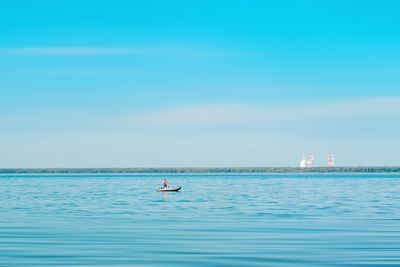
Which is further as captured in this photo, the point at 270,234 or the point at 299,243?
the point at 270,234

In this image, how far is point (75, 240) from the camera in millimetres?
32062

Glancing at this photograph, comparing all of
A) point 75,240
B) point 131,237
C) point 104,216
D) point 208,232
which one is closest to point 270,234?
point 208,232

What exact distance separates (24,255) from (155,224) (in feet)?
47.8

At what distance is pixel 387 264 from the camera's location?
24406mm

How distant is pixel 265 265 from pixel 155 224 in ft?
56.5

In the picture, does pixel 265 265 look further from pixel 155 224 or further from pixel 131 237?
pixel 155 224

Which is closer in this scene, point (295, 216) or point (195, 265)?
point (195, 265)

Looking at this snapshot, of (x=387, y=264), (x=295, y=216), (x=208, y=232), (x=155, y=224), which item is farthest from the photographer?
(x=295, y=216)

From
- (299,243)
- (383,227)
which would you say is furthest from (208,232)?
(383,227)

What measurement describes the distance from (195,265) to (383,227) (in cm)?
1603

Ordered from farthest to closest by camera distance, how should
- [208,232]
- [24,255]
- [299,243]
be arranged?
[208,232] < [299,243] < [24,255]

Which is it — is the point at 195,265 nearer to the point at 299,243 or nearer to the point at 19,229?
the point at 299,243

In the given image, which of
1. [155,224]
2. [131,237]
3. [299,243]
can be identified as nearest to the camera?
[299,243]

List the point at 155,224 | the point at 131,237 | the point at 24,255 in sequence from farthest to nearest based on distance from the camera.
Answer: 1. the point at 155,224
2. the point at 131,237
3. the point at 24,255
